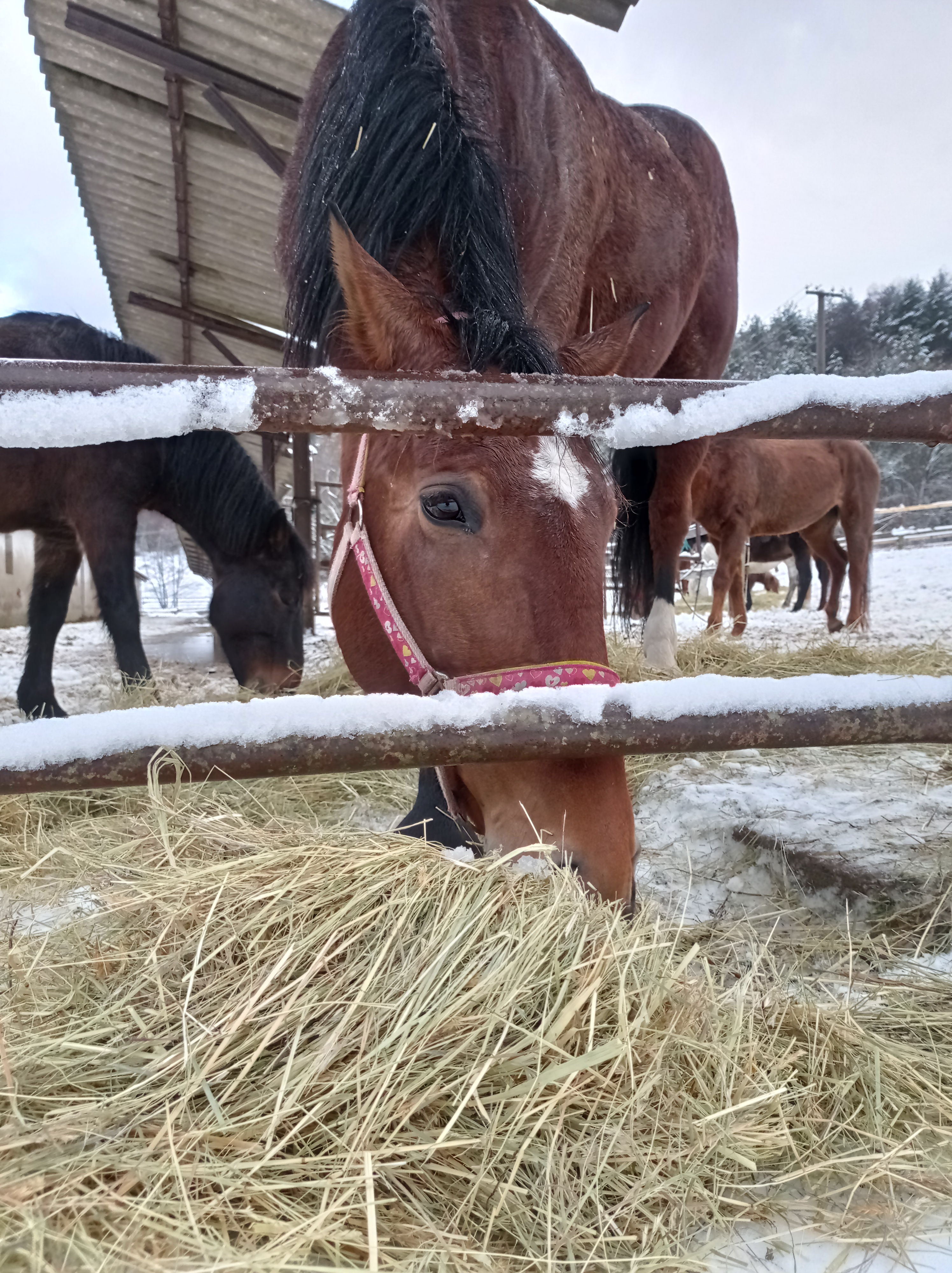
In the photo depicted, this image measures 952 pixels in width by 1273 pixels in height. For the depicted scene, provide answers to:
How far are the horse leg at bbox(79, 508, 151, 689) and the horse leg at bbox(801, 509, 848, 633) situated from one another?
9.05 m

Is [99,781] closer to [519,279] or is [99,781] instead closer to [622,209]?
[519,279]

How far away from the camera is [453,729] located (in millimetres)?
1106

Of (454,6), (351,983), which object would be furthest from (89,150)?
(351,983)

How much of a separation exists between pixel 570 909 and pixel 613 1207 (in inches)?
13.4

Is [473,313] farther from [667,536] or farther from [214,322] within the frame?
[214,322]

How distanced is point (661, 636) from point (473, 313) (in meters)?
2.81

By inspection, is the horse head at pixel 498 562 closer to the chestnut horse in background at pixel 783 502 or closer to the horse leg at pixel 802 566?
the chestnut horse in background at pixel 783 502

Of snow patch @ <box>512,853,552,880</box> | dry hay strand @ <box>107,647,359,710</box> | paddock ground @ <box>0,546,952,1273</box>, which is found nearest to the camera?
paddock ground @ <box>0,546,952,1273</box>

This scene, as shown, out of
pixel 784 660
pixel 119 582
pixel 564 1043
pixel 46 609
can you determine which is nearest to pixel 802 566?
pixel 784 660

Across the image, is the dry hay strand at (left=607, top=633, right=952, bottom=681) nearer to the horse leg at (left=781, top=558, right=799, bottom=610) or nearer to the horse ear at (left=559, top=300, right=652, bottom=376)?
the horse ear at (left=559, top=300, right=652, bottom=376)

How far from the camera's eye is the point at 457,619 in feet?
4.78

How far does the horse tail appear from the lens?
13.4ft

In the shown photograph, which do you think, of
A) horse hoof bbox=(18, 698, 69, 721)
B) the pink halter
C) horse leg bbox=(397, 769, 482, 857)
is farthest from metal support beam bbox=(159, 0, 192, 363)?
horse leg bbox=(397, 769, 482, 857)

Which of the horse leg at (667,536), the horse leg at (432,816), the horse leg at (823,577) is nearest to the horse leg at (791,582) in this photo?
the horse leg at (823,577)
